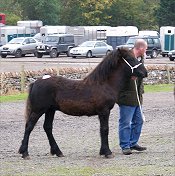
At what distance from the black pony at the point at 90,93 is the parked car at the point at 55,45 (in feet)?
145

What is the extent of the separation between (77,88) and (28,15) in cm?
7988

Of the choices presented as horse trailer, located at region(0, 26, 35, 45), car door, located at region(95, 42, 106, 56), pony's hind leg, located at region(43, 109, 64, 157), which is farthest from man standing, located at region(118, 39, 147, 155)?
horse trailer, located at region(0, 26, 35, 45)

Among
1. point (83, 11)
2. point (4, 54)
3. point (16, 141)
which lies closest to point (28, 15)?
point (83, 11)

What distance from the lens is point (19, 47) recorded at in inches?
2269

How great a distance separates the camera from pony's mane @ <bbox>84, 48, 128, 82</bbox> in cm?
1270

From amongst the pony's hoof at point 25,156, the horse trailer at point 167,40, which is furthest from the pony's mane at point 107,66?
the horse trailer at point 167,40

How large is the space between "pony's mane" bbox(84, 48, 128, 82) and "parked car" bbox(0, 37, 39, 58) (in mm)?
44541

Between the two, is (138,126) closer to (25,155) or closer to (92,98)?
(92,98)

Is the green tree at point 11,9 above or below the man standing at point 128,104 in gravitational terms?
below

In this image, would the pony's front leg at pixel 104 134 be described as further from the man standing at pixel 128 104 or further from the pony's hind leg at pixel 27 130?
the pony's hind leg at pixel 27 130

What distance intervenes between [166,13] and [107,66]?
228ft

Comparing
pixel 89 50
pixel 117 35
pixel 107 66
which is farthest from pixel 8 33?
pixel 107 66

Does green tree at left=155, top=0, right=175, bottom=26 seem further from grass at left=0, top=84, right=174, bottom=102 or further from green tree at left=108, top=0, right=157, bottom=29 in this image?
grass at left=0, top=84, right=174, bottom=102

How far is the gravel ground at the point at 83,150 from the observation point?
432 inches
